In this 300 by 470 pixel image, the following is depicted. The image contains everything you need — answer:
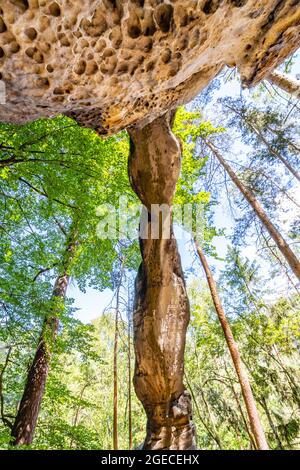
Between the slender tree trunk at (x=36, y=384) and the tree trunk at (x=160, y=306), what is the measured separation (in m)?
2.58

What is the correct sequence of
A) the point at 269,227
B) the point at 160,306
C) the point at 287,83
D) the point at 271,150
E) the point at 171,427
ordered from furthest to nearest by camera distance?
the point at 271,150, the point at 269,227, the point at 287,83, the point at 160,306, the point at 171,427

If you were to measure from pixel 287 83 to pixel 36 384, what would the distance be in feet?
28.5

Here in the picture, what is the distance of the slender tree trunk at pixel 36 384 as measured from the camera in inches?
238

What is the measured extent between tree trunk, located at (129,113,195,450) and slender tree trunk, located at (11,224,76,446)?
2583mm

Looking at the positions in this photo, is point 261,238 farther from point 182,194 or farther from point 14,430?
point 14,430

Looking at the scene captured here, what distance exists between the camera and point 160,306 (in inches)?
165

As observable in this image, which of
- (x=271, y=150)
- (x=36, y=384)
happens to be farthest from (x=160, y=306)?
(x=271, y=150)

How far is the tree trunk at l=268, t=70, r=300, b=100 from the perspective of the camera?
5.95 meters

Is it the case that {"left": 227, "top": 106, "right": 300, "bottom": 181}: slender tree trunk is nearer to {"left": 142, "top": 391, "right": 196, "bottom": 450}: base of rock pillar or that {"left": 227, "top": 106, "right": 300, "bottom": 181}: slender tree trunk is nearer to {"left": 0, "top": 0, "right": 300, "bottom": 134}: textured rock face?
{"left": 0, "top": 0, "right": 300, "bottom": 134}: textured rock face

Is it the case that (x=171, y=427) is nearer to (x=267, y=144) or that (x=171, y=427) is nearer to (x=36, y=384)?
(x=36, y=384)

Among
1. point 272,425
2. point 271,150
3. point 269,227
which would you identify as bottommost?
point 272,425

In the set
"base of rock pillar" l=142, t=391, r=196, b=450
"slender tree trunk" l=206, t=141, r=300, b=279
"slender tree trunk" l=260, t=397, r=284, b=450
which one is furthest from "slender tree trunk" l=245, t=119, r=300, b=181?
"slender tree trunk" l=260, t=397, r=284, b=450

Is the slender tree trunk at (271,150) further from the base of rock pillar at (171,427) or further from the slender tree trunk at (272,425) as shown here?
the slender tree trunk at (272,425)

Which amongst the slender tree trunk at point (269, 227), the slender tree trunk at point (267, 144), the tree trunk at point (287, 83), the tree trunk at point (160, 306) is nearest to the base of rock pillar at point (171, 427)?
the tree trunk at point (160, 306)
